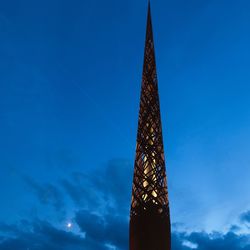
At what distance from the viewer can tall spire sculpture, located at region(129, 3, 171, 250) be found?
59.8 feet

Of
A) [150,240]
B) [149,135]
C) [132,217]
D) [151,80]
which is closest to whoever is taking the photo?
[150,240]

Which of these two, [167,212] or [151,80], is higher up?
[151,80]

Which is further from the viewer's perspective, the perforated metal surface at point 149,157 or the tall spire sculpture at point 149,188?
the perforated metal surface at point 149,157

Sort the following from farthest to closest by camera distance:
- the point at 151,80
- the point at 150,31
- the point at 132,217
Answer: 1. the point at 150,31
2. the point at 151,80
3. the point at 132,217

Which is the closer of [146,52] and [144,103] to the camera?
[144,103]

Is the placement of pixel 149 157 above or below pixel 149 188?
above

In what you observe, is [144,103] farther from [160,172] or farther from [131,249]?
[131,249]

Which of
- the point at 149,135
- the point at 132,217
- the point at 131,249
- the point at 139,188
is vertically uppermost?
the point at 149,135

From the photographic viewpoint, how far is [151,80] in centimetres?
2283

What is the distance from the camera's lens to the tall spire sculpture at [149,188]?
718 inches

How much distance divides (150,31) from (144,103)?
5456 mm

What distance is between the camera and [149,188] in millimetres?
19328

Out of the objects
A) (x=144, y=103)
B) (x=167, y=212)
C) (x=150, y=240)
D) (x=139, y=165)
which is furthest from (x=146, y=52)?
(x=150, y=240)

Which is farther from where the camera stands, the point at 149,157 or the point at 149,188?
the point at 149,157
